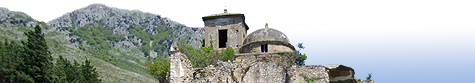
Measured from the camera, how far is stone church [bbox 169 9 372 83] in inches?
945

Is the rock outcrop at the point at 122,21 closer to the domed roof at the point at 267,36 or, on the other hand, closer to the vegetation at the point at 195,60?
the domed roof at the point at 267,36

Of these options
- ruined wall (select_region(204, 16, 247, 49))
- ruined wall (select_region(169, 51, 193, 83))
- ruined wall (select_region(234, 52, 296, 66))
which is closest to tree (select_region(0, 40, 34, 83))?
ruined wall (select_region(204, 16, 247, 49))

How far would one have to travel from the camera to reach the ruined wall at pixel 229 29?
32.1 meters

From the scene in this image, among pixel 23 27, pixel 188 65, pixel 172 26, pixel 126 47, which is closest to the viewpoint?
pixel 188 65

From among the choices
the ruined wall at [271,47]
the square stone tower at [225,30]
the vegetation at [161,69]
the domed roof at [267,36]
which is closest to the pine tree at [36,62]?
the vegetation at [161,69]

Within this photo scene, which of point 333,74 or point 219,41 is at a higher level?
point 219,41

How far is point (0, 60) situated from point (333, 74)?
112ft

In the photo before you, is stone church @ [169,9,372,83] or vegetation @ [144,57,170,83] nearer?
stone church @ [169,9,372,83]

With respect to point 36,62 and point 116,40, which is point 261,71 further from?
point 116,40

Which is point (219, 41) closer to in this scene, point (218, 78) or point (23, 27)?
point (218, 78)

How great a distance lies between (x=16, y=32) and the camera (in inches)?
4434

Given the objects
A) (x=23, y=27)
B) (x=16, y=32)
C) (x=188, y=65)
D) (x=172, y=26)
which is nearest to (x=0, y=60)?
(x=188, y=65)

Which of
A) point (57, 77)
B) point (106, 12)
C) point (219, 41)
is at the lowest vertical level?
point (57, 77)

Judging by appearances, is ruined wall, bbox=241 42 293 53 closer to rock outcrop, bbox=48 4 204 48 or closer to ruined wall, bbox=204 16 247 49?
ruined wall, bbox=204 16 247 49
